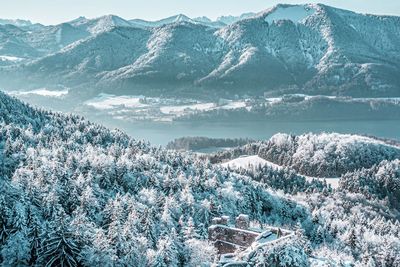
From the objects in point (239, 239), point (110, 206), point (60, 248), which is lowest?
point (110, 206)

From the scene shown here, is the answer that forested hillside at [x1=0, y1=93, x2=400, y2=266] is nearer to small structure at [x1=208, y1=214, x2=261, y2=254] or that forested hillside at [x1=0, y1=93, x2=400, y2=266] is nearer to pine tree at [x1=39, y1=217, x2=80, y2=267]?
pine tree at [x1=39, y1=217, x2=80, y2=267]

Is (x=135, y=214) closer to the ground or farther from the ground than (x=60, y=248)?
closer to the ground

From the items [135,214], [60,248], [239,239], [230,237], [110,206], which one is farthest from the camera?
[110,206]

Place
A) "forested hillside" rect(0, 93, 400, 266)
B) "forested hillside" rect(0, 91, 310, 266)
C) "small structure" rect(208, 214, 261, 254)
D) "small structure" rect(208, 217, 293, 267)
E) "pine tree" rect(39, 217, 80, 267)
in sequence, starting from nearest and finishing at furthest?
"small structure" rect(208, 217, 293, 267) → "small structure" rect(208, 214, 261, 254) → "pine tree" rect(39, 217, 80, 267) → "forested hillside" rect(0, 93, 400, 266) → "forested hillside" rect(0, 91, 310, 266)

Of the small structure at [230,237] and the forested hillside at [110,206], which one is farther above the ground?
the small structure at [230,237]

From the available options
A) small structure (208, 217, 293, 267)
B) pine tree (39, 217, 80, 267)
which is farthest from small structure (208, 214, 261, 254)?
pine tree (39, 217, 80, 267)

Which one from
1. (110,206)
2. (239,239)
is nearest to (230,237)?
(239,239)

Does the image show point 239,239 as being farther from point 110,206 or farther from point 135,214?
point 110,206

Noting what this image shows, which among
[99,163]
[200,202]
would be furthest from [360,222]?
[99,163]

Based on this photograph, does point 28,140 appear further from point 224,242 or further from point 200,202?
point 224,242

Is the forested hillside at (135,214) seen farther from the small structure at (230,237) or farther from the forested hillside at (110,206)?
the small structure at (230,237)

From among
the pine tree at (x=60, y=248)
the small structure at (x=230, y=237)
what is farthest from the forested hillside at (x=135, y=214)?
the small structure at (x=230, y=237)
